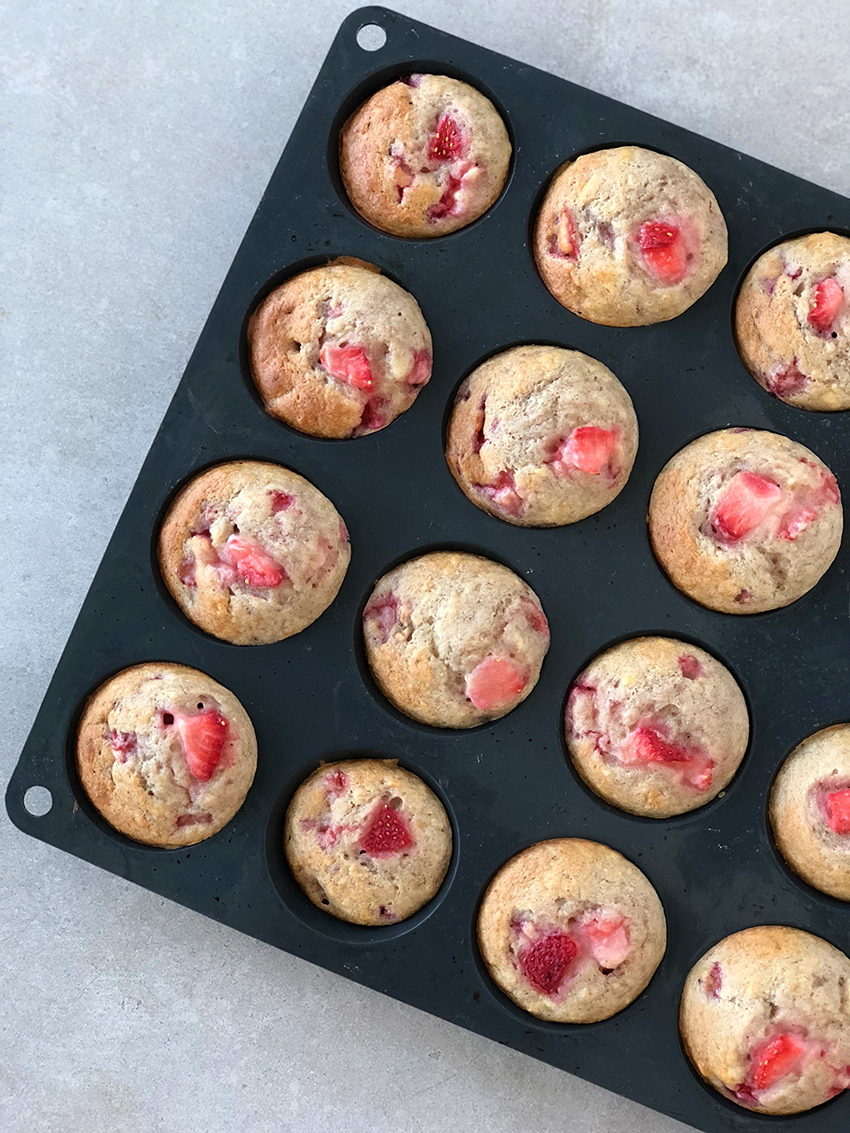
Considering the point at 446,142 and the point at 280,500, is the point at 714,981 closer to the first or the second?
the point at 280,500

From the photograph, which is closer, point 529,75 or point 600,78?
point 529,75

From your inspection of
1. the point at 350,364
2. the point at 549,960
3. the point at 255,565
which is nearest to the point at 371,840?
the point at 549,960

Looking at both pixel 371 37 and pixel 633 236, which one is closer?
pixel 633 236

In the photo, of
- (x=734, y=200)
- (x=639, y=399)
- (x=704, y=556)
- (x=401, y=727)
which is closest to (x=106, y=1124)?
(x=401, y=727)

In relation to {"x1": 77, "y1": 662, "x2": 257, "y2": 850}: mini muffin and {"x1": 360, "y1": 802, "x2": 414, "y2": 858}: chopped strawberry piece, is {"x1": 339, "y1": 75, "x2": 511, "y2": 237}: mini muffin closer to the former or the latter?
{"x1": 77, "y1": 662, "x2": 257, "y2": 850}: mini muffin

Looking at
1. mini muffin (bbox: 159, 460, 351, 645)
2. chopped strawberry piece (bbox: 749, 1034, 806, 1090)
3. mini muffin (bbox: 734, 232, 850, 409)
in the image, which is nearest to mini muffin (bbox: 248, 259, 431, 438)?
mini muffin (bbox: 159, 460, 351, 645)

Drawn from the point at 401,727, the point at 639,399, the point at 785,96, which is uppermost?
the point at 785,96

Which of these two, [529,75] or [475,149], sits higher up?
[529,75]

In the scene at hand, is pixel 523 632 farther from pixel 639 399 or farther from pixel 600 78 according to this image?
pixel 600 78
